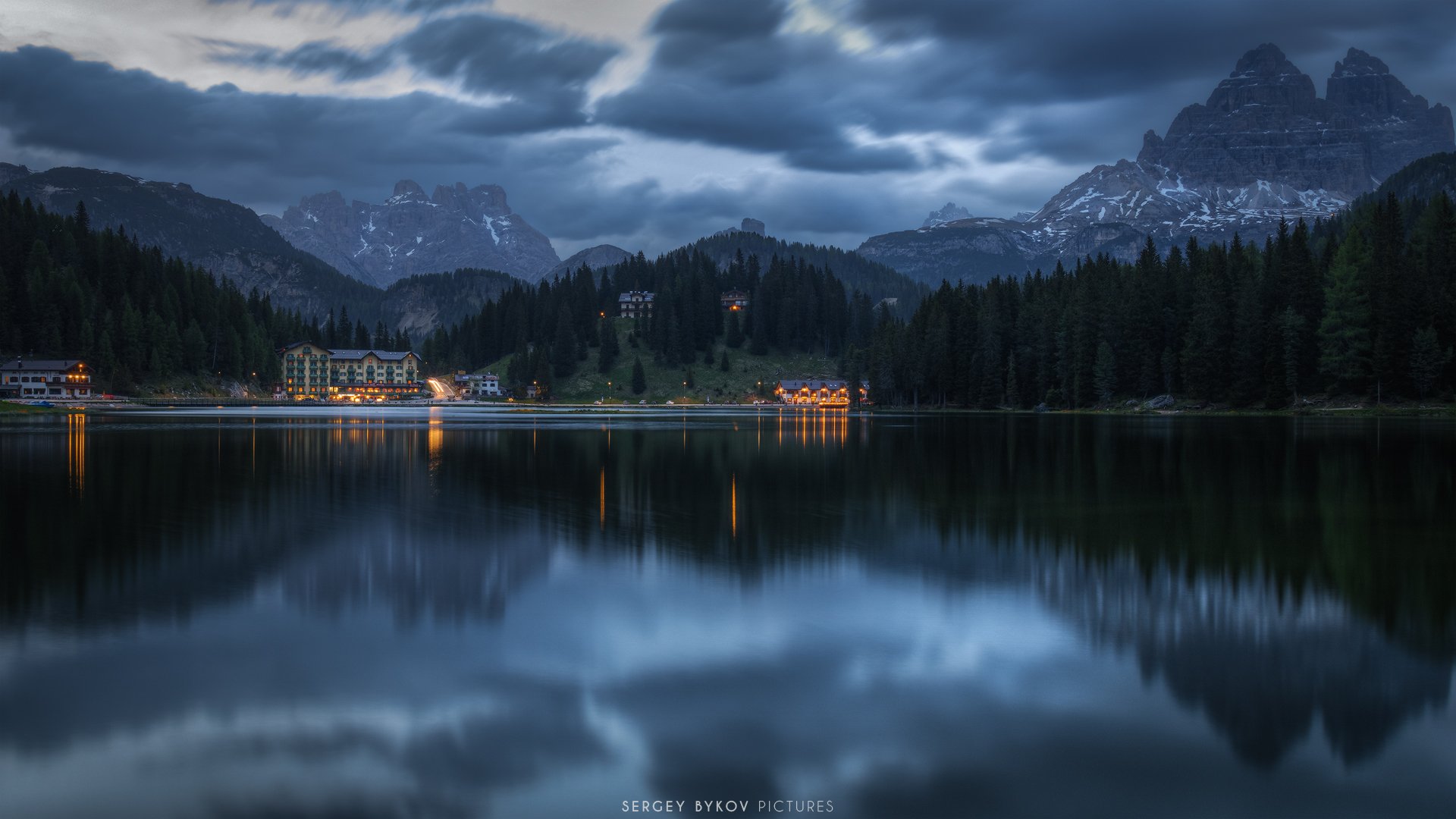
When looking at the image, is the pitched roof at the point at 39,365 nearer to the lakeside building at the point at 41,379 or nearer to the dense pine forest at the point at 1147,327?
the lakeside building at the point at 41,379

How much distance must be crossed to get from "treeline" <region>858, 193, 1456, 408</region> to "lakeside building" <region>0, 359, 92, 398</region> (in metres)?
152

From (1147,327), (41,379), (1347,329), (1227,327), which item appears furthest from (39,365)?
(1347,329)

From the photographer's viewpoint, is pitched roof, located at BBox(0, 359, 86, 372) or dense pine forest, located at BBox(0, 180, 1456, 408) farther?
pitched roof, located at BBox(0, 359, 86, 372)

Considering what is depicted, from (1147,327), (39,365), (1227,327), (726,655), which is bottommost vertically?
(726,655)

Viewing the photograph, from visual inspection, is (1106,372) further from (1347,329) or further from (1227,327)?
(1347,329)

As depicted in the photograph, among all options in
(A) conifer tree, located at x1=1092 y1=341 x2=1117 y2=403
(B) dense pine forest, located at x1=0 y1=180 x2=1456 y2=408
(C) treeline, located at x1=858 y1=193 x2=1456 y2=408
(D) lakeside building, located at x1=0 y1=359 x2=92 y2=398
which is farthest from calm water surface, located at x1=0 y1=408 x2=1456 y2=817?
(D) lakeside building, located at x1=0 y1=359 x2=92 y2=398

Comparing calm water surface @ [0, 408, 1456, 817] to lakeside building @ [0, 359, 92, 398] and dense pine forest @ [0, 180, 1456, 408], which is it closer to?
dense pine forest @ [0, 180, 1456, 408]

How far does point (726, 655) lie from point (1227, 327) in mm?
124804

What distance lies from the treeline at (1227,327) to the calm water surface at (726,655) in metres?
Answer: 90.5

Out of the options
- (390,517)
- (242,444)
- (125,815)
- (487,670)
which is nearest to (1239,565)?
(487,670)

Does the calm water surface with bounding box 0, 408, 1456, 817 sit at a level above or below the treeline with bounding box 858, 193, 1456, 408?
below

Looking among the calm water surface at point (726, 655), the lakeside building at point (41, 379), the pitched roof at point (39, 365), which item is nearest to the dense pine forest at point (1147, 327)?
the pitched roof at point (39, 365)

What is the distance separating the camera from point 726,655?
1316 cm

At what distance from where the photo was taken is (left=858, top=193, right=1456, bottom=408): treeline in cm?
10456
